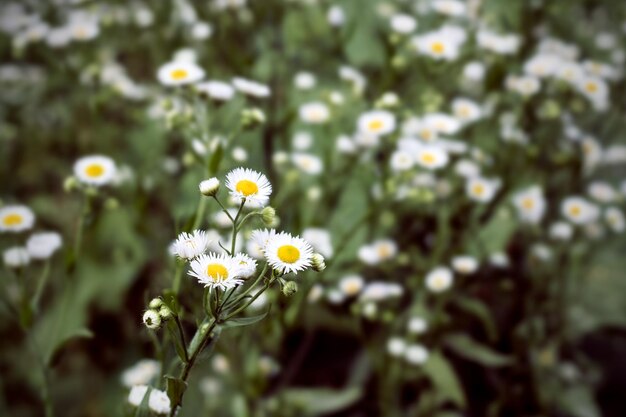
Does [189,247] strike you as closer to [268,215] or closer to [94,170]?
[268,215]

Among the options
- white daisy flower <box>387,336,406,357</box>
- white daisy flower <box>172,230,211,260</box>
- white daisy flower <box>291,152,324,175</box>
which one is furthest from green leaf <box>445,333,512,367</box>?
white daisy flower <box>172,230,211,260</box>

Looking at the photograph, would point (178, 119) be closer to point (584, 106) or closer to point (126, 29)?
point (126, 29)

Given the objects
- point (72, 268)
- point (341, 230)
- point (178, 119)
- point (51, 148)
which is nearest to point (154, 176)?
point (51, 148)

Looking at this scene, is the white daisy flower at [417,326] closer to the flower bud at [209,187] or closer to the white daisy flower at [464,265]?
the white daisy flower at [464,265]

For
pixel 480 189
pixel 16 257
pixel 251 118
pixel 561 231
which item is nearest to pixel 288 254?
pixel 251 118

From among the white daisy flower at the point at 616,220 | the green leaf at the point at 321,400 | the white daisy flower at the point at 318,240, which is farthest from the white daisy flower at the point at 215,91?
the white daisy flower at the point at 616,220

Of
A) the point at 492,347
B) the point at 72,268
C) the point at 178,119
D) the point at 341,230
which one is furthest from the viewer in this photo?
the point at 492,347
